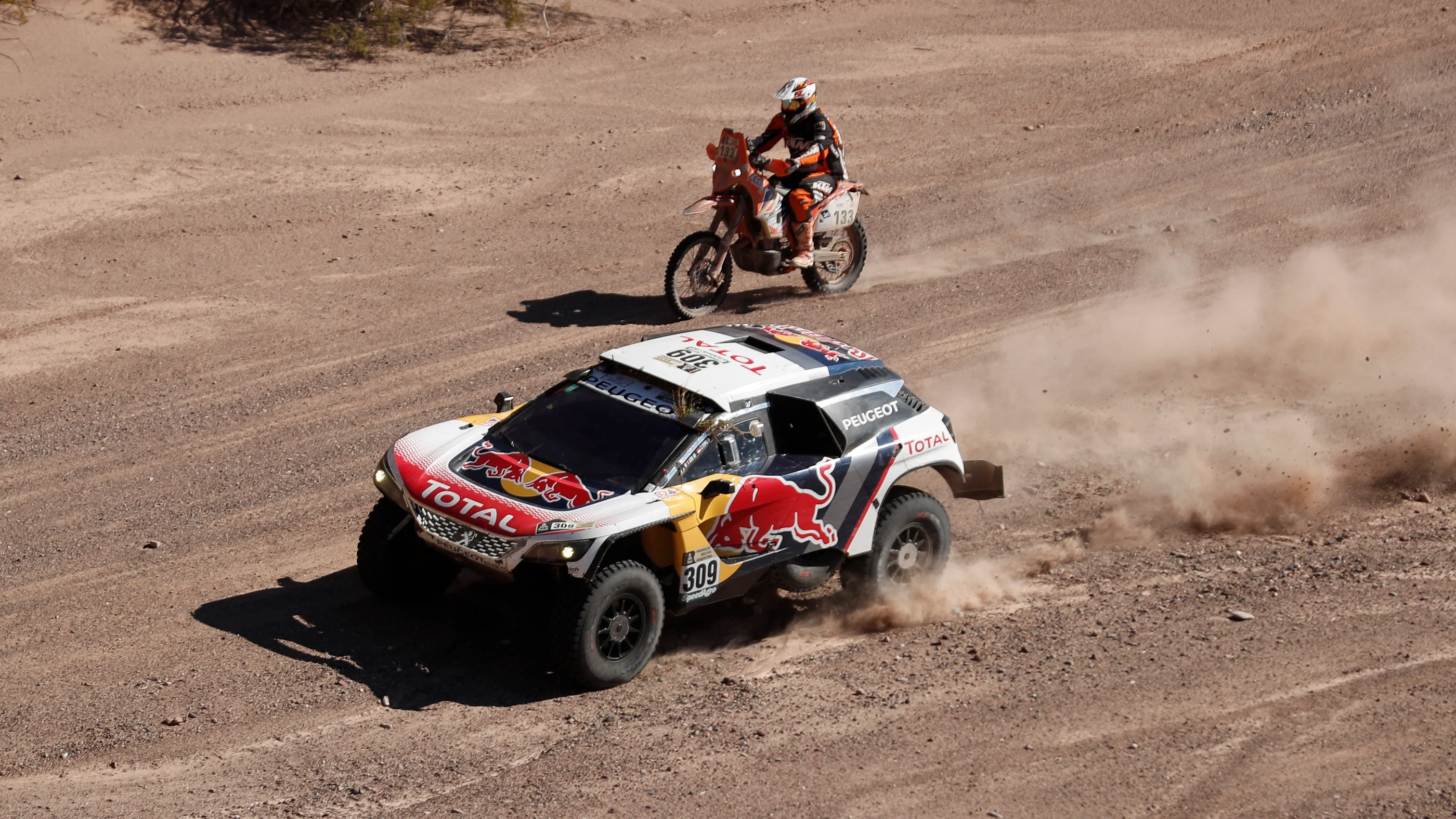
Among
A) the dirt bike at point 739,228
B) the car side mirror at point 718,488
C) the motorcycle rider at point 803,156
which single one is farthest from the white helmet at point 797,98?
the car side mirror at point 718,488

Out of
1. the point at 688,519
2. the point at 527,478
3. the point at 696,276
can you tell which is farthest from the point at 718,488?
the point at 696,276

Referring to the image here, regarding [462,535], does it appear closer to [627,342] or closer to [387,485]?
[387,485]

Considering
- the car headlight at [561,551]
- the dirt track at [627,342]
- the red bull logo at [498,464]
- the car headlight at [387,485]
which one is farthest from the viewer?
the car headlight at [387,485]

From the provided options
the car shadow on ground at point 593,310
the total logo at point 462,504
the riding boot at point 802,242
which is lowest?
the total logo at point 462,504

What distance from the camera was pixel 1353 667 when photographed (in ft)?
27.0

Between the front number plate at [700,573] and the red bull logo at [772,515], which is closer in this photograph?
the front number plate at [700,573]

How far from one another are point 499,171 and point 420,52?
15.5 feet

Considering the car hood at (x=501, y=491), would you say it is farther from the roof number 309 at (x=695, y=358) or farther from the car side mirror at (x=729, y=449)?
the roof number 309 at (x=695, y=358)

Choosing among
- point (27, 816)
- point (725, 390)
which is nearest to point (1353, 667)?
point (725, 390)

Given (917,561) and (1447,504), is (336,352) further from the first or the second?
(1447,504)

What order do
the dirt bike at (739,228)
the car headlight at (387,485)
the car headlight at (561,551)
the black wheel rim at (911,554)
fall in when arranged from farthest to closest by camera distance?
the dirt bike at (739,228)
the black wheel rim at (911,554)
the car headlight at (387,485)
the car headlight at (561,551)

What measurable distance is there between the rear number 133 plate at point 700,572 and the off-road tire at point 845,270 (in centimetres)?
752

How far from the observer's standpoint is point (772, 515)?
27.6 feet

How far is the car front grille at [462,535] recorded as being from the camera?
770 centimetres
